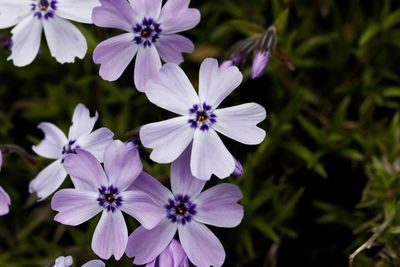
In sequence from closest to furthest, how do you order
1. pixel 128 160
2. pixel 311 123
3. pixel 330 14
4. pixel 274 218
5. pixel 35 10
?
1. pixel 128 160
2. pixel 35 10
3. pixel 274 218
4. pixel 311 123
5. pixel 330 14

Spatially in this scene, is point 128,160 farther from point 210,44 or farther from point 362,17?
point 362,17

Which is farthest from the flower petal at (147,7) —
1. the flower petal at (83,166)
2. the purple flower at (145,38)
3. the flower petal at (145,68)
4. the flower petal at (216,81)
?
the flower petal at (83,166)

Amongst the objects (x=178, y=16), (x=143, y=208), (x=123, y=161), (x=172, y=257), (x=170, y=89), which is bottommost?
(x=172, y=257)

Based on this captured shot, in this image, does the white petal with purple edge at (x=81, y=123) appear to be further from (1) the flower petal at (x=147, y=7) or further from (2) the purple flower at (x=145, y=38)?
(1) the flower petal at (x=147, y=7)

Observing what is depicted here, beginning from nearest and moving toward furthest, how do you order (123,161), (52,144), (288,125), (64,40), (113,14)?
1. (123,161)
2. (113,14)
3. (64,40)
4. (52,144)
5. (288,125)

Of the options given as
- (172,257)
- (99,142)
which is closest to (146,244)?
(172,257)

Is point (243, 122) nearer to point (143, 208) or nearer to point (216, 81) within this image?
point (216, 81)

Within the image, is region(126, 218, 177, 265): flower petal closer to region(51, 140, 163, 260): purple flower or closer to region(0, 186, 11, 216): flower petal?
region(51, 140, 163, 260): purple flower

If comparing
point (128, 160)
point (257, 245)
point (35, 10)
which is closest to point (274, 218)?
point (257, 245)
